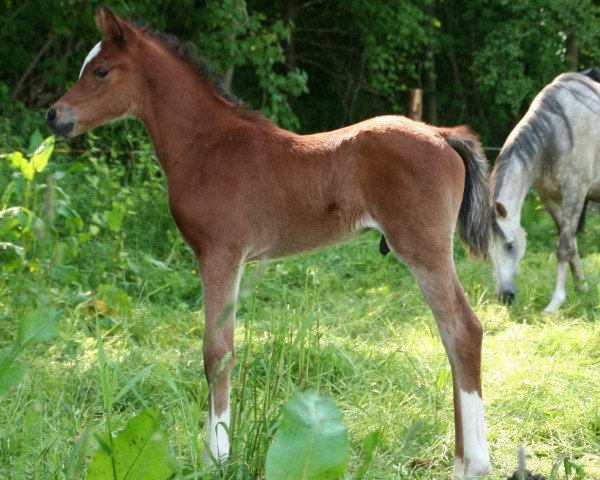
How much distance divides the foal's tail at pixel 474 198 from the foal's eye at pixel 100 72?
1.44 metres

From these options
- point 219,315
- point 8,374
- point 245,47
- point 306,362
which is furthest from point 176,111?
point 245,47

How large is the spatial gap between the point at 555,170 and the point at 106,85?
3.91 m

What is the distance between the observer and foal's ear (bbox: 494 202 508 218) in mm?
5820

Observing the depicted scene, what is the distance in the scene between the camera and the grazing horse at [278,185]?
119 inches

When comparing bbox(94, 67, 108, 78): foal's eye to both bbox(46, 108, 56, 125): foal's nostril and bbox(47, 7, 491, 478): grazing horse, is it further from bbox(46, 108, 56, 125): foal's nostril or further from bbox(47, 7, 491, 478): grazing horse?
bbox(46, 108, 56, 125): foal's nostril

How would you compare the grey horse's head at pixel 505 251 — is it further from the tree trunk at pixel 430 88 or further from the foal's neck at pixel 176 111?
the tree trunk at pixel 430 88

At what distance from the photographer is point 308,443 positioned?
176 cm

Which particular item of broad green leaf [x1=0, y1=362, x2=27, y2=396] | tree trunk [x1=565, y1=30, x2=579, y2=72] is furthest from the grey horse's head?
tree trunk [x1=565, y1=30, x2=579, y2=72]

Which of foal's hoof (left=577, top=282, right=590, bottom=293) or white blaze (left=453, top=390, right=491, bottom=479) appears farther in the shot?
foal's hoof (left=577, top=282, right=590, bottom=293)

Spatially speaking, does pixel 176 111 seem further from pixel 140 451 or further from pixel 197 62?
pixel 140 451

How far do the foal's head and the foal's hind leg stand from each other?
1.38 m

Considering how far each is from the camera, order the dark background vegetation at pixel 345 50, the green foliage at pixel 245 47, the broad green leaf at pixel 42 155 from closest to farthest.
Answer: the broad green leaf at pixel 42 155 < the green foliage at pixel 245 47 < the dark background vegetation at pixel 345 50

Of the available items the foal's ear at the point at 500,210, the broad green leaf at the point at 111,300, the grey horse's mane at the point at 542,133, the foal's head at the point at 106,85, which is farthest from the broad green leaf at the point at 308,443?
the grey horse's mane at the point at 542,133

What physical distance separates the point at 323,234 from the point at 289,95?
926 centimetres
